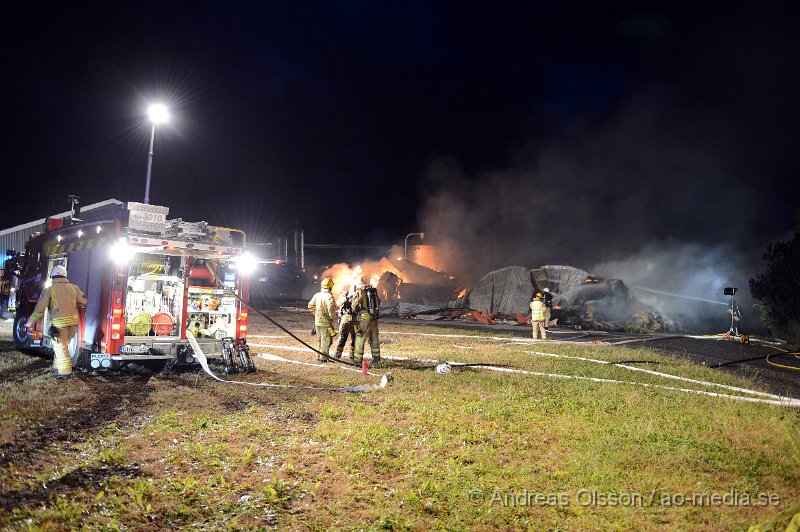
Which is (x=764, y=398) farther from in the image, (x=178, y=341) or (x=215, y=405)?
(x=178, y=341)

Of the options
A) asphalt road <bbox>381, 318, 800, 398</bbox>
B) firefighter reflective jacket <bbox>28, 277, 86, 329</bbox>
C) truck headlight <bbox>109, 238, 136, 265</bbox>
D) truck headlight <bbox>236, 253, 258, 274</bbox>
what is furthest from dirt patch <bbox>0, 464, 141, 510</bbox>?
asphalt road <bbox>381, 318, 800, 398</bbox>

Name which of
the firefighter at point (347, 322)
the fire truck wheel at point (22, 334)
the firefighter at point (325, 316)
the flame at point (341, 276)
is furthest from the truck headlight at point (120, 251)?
the flame at point (341, 276)

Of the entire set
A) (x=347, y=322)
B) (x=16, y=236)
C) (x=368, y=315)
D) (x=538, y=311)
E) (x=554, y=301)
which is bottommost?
(x=347, y=322)

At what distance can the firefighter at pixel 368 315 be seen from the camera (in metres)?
9.80

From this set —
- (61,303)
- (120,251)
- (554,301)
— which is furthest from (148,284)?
(554,301)

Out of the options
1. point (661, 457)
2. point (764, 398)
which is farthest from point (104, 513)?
point (764, 398)

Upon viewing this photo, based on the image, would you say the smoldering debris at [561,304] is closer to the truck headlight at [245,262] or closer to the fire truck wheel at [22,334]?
the truck headlight at [245,262]

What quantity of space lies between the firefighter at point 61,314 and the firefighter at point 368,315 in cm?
465

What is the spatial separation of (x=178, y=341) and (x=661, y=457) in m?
7.32

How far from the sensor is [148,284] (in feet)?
28.9

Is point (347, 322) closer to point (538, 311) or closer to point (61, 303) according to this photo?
point (61, 303)

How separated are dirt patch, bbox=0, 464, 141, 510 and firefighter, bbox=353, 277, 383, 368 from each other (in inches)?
226

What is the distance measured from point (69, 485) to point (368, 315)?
6.31 m

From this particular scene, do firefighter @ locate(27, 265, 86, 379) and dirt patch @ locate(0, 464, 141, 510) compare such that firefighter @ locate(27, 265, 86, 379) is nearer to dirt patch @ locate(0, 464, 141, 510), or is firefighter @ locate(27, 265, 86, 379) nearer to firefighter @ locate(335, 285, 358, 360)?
firefighter @ locate(335, 285, 358, 360)
